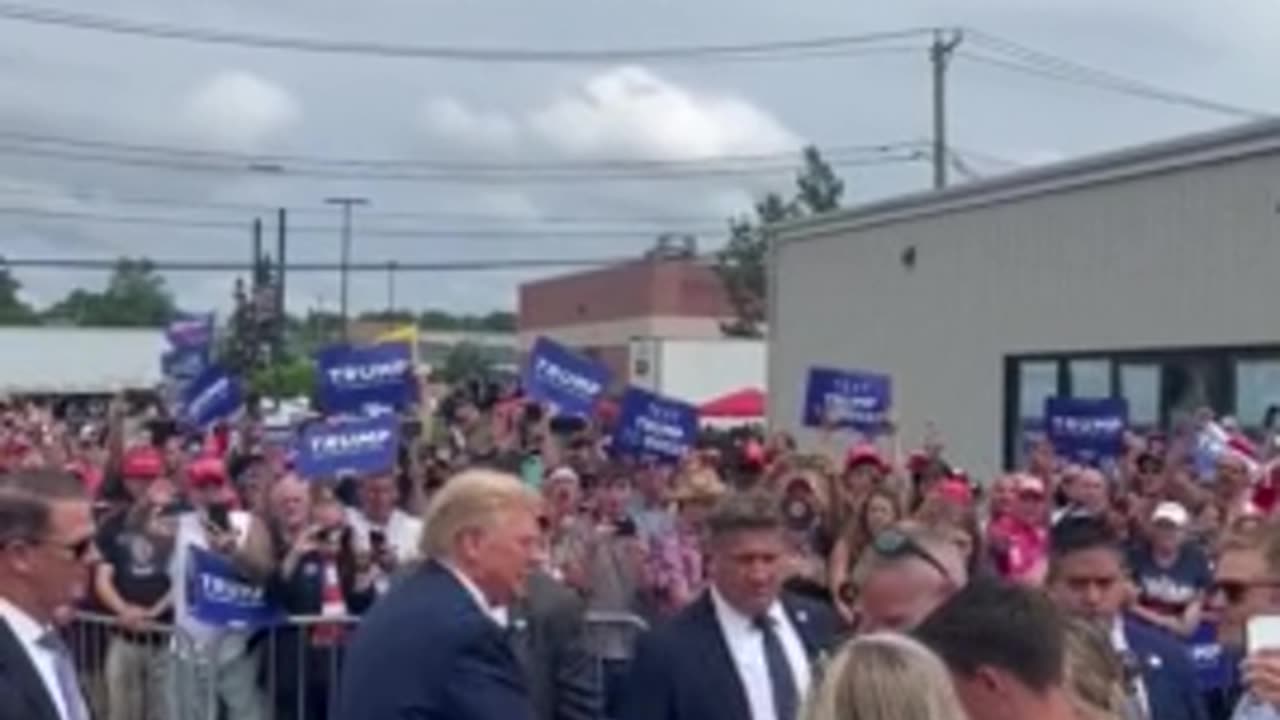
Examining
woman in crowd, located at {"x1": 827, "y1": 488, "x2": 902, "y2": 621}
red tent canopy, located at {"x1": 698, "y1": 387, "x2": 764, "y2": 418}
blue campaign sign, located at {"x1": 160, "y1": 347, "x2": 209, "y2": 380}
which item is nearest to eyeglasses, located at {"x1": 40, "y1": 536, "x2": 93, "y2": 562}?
woman in crowd, located at {"x1": 827, "y1": 488, "x2": 902, "y2": 621}

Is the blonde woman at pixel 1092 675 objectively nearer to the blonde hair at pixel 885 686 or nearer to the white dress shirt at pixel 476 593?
the blonde hair at pixel 885 686

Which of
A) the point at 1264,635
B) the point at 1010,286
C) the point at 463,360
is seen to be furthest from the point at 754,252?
the point at 1264,635

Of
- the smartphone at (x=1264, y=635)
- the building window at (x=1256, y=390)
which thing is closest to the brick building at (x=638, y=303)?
the building window at (x=1256, y=390)

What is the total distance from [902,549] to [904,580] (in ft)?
0.32

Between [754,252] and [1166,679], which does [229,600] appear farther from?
[754,252]

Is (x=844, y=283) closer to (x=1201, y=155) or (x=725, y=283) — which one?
(x=1201, y=155)

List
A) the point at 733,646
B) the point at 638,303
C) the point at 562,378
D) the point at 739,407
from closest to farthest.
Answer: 1. the point at 733,646
2. the point at 562,378
3. the point at 739,407
4. the point at 638,303

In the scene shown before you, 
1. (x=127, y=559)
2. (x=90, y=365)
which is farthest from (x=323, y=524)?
(x=90, y=365)

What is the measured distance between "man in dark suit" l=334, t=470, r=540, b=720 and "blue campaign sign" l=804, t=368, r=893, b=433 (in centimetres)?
1343

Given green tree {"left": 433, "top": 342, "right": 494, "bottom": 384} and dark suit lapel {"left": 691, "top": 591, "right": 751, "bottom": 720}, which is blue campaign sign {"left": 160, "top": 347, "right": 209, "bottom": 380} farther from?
green tree {"left": 433, "top": 342, "right": 494, "bottom": 384}

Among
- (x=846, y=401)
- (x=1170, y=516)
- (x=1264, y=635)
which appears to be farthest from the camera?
(x=846, y=401)

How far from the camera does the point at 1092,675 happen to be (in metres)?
4.64

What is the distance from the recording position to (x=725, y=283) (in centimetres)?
7831

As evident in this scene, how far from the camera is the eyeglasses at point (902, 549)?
19.5 ft
